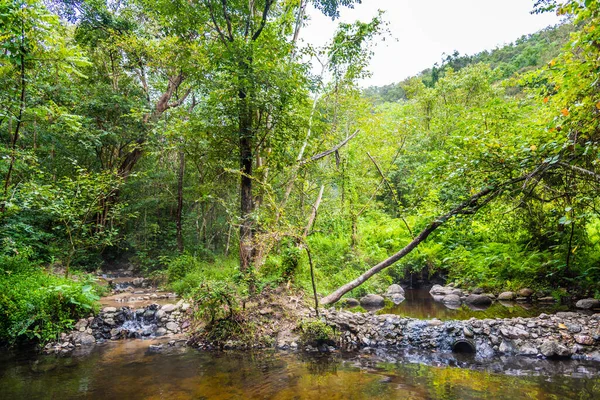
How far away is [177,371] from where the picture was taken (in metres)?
5.15

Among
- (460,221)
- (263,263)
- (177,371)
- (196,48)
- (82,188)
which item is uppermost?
(196,48)

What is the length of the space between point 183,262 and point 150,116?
6220 mm

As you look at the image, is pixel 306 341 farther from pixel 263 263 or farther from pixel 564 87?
pixel 564 87

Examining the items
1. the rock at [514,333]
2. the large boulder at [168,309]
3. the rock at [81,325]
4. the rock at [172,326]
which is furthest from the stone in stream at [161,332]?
the rock at [514,333]

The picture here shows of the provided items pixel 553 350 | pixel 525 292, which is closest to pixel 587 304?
pixel 525 292

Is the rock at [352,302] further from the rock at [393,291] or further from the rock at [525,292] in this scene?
the rock at [525,292]

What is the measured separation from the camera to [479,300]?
921 cm

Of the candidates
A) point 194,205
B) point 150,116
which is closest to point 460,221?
point 150,116

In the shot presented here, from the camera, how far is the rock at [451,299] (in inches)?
375

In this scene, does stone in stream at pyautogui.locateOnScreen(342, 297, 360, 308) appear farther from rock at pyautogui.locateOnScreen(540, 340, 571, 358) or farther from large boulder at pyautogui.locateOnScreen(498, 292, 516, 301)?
rock at pyautogui.locateOnScreen(540, 340, 571, 358)

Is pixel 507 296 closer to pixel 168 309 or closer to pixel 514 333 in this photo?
pixel 514 333

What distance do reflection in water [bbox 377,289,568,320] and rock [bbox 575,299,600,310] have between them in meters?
0.29

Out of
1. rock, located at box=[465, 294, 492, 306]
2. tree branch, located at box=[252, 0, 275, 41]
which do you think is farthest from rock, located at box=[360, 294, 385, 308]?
tree branch, located at box=[252, 0, 275, 41]

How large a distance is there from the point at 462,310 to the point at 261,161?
669 centimetres
